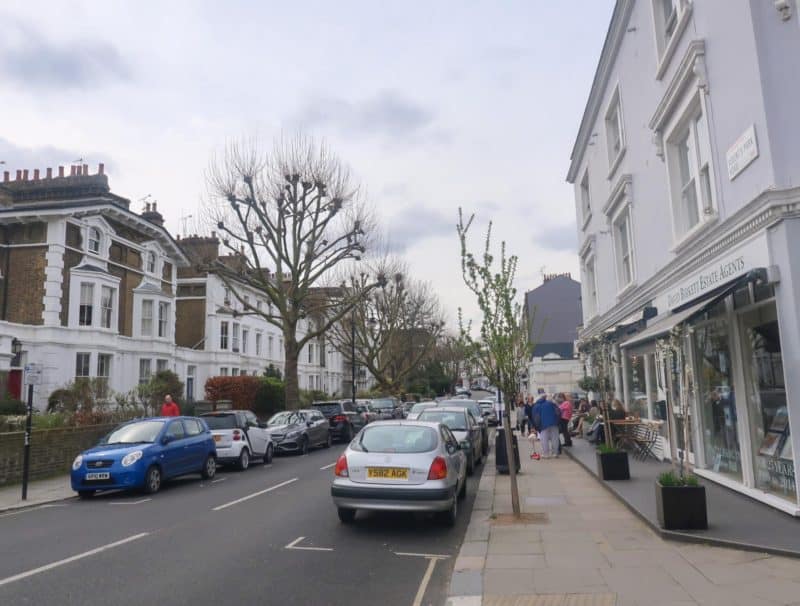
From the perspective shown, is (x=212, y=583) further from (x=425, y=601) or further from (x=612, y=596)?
(x=612, y=596)

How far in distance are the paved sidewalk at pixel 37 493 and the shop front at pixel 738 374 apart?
1121 cm

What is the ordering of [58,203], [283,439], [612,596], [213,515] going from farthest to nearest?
[58,203], [283,439], [213,515], [612,596]

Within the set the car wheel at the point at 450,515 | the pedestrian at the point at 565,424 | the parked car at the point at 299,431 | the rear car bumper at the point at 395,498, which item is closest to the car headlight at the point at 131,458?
the rear car bumper at the point at 395,498

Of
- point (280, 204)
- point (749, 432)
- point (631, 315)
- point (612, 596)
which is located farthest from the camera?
point (280, 204)

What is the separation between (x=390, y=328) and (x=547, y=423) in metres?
29.4

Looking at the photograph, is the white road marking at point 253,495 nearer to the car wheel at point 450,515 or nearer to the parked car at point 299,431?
the car wheel at point 450,515

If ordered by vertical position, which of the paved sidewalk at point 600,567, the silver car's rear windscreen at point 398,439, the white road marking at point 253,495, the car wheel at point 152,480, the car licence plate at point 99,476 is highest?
the silver car's rear windscreen at point 398,439

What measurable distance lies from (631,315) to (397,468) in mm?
9569

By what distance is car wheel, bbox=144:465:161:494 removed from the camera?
1187 centimetres

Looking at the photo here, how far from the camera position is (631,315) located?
1546 cm

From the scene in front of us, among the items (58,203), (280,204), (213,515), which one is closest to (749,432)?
(213,515)

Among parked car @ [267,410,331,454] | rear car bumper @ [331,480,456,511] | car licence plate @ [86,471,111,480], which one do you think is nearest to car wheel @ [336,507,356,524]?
rear car bumper @ [331,480,456,511]

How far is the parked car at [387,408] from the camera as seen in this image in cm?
3357

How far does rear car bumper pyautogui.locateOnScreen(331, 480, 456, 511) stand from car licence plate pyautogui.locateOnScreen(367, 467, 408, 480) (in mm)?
141
